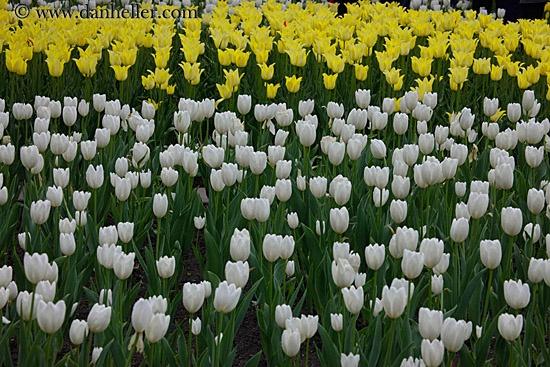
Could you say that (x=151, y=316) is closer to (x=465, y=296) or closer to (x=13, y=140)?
(x=465, y=296)

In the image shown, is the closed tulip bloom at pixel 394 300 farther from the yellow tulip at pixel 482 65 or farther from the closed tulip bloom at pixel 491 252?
the yellow tulip at pixel 482 65

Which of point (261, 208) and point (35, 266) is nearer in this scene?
point (35, 266)

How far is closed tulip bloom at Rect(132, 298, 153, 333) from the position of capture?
5.67ft

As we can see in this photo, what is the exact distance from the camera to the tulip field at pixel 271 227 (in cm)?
197

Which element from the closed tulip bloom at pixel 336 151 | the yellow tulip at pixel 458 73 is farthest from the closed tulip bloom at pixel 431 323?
the yellow tulip at pixel 458 73

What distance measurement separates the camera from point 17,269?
8.27 ft

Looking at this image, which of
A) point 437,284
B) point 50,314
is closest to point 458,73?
point 437,284

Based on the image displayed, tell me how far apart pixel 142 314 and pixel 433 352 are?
68 centimetres

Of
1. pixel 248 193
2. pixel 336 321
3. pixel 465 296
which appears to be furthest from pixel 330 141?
pixel 336 321

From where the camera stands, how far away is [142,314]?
1737mm

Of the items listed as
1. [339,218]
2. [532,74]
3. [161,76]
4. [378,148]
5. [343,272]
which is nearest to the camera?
[343,272]

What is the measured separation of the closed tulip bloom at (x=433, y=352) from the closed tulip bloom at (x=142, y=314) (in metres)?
0.65

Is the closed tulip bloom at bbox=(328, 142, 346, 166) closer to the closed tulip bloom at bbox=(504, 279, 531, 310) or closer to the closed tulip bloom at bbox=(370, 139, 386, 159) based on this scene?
the closed tulip bloom at bbox=(370, 139, 386, 159)

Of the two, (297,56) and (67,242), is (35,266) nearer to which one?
(67,242)
